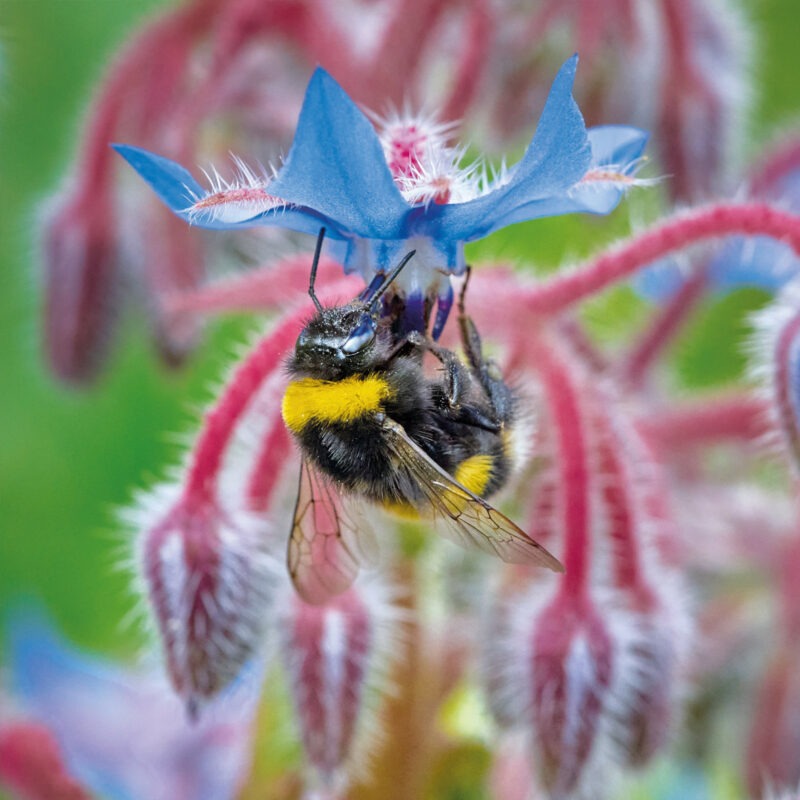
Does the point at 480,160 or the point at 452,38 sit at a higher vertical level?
the point at 452,38

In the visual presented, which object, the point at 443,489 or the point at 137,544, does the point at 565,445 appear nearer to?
the point at 443,489

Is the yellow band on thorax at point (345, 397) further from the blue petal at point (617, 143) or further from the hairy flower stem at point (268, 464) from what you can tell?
the blue petal at point (617, 143)

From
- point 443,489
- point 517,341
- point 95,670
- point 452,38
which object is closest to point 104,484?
point 95,670

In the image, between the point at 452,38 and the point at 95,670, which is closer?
the point at 452,38

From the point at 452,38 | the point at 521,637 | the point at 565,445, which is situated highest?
the point at 452,38

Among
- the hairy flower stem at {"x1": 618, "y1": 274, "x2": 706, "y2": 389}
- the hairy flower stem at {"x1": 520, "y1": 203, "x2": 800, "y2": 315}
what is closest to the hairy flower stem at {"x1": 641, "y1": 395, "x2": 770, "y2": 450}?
the hairy flower stem at {"x1": 618, "y1": 274, "x2": 706, "y2": 389}

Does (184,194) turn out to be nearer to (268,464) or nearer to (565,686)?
(268,464)

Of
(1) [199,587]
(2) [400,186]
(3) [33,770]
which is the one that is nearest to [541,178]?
(2) [400,186]

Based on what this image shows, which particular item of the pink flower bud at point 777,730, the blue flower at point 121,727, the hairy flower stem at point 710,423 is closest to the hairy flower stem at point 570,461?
the hairy flower stem at point 710,423
